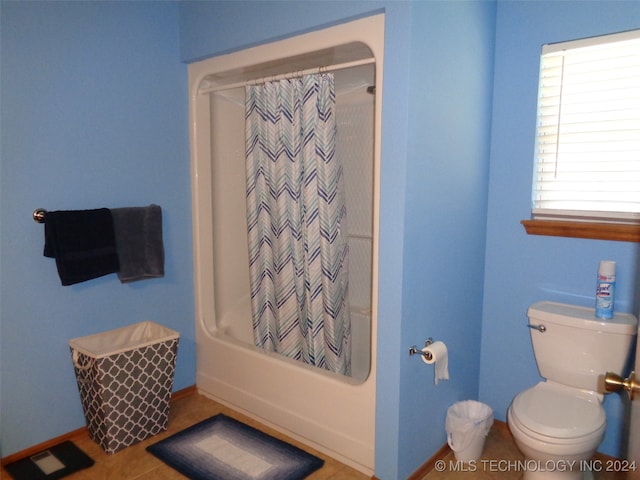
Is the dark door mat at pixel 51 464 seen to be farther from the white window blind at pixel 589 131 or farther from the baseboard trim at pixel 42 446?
the white window blind at pixel 589 131

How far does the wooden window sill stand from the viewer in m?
1.95

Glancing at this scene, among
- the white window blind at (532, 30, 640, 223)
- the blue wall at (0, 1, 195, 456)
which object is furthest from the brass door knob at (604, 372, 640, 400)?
the blue wall at (0, 1, 195, 456)

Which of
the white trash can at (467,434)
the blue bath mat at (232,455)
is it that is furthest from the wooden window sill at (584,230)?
the blue bath mat at (232,455)

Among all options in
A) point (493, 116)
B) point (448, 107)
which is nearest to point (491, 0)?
point (493, 116)

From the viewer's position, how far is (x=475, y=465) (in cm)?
211

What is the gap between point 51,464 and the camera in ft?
6.75

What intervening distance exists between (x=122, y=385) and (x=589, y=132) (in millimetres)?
2429

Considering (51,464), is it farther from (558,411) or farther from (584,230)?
(584,230)

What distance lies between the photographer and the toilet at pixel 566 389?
69.4 inches

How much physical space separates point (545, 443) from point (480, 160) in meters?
1.26

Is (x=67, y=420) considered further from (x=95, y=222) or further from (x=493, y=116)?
(x=493, y=116)

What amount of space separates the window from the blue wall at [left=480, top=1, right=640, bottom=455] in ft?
0.18

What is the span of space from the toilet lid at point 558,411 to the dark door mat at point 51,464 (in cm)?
193

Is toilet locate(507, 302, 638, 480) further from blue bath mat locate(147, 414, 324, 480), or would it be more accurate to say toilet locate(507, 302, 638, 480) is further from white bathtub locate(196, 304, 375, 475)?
blue bath mat locate(147, 414, 324, 480)
